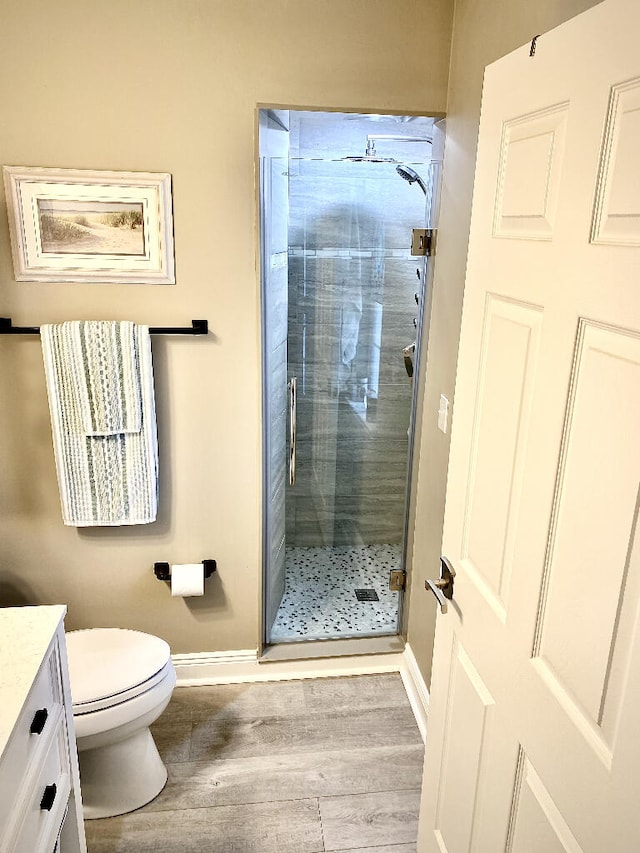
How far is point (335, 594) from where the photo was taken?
307 cm

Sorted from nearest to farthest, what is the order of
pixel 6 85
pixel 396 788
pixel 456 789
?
1. pixel 456 789
2. pixel 6 85
3. pixel 396 788

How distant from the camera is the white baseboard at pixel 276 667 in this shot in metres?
2.60

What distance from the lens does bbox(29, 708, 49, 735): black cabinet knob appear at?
1218 mm

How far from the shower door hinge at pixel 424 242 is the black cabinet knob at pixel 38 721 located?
1.83 metres

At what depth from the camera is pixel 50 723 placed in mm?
1334

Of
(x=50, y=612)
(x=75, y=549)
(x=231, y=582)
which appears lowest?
(x=231, y=582)

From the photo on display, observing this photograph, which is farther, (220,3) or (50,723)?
(220,3)

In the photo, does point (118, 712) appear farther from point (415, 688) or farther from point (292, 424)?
point (292, 424)

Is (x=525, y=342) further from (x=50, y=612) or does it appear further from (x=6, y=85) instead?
(x=6, y=85)

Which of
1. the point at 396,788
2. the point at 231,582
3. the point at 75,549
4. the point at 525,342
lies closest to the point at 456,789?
the point at 396,788

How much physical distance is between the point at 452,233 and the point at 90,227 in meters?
1.17

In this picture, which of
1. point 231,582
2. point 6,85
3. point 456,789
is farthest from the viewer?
point 231,582

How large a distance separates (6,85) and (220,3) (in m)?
0.69

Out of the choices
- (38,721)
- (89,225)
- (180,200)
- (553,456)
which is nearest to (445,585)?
(553,456)
